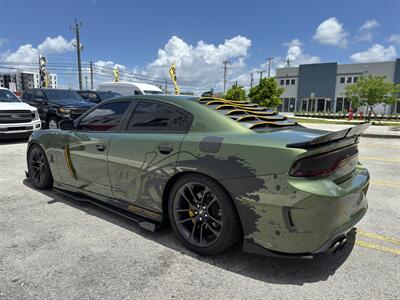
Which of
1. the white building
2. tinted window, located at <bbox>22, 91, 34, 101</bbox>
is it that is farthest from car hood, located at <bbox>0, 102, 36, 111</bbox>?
the white building

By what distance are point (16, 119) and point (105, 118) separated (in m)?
7.04

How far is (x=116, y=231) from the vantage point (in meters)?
3.28

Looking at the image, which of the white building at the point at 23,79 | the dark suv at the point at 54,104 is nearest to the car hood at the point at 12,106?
the dark suv at the point at 54,104

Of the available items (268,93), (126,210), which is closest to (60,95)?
(126,210)

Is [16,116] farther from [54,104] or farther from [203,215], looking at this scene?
[203,215]

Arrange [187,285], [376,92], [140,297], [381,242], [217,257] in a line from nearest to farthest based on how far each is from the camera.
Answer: [140,297] → [187,285] → [217,257] → [381,242] → [376,92]

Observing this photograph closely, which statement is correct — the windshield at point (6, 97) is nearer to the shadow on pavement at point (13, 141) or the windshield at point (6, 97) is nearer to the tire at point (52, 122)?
the tire at point (52, 122)

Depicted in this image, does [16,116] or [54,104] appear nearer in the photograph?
[16,116]

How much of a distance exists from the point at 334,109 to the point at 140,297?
49625mm

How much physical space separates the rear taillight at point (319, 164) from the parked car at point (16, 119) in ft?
30.7

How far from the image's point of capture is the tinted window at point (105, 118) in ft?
11.6

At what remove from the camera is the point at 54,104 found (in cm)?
1077

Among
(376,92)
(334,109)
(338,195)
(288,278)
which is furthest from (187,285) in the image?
(334,109)

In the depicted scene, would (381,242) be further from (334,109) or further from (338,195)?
(334,109)
